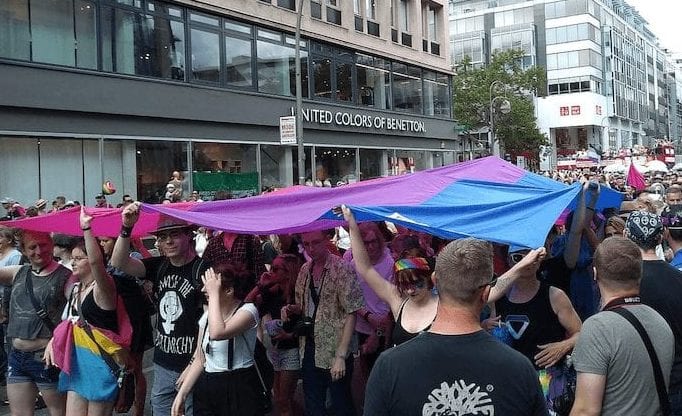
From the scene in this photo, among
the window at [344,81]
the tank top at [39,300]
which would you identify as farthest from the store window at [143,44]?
the tank top at [39,300]

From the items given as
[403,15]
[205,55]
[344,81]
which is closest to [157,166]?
[205,55]

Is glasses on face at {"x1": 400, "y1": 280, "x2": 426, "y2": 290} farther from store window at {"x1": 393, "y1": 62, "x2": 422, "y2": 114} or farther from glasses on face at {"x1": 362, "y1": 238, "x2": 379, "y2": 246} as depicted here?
store window at {"x1": 393, "y1": 62, "x2": 422, "y2": 114}

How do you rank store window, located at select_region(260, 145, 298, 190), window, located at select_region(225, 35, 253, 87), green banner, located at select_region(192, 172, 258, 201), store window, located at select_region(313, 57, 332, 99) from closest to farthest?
green banner, located at select_region(192, 172, 258, 201)
window, located at select_region(225, 35, 253, 87)
store window, located at select_region(260, 145, 298, 190)
store window, located at select_region(313, 57, 332, 99)

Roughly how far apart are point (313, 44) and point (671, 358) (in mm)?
23955

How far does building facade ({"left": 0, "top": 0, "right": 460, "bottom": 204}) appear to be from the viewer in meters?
16.3

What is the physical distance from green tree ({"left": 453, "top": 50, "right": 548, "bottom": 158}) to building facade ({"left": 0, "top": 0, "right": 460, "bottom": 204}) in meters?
18.7

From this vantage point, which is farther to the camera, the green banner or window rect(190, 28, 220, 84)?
window rect(190, 28, 220, 84)

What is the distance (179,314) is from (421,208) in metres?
1.84

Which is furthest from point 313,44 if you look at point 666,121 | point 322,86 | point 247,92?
point 666,121

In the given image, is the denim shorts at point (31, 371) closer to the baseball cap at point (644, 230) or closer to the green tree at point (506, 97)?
the baseball cap at point (644, 230)

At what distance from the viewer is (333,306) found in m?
Result: 5.02

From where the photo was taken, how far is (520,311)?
12.5 ft

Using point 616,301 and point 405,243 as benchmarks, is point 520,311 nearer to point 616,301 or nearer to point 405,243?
point 616,301

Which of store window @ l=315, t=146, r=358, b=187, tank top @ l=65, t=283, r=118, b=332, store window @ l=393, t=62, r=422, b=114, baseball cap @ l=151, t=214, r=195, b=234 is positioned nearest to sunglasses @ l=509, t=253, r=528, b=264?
baseball cap @ l=151, t=214, r=195, b=234
